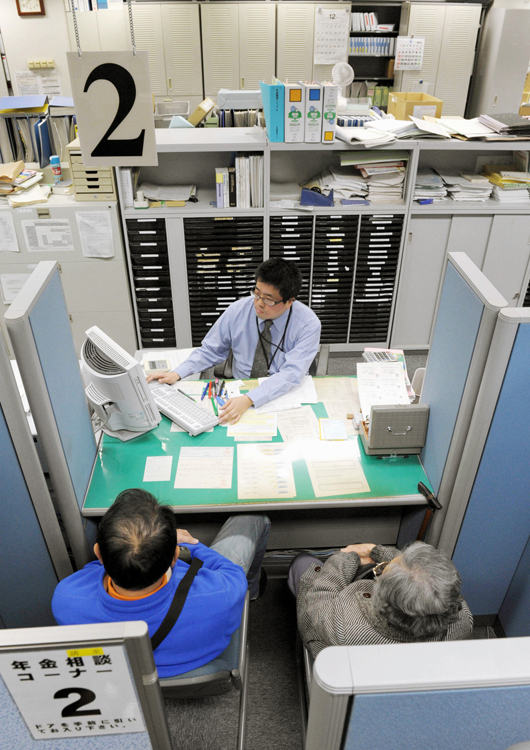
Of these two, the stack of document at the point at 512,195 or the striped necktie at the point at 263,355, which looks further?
the stack of document at the point at 512,195

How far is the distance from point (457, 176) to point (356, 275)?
957mm

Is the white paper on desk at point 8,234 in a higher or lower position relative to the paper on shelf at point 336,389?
higher

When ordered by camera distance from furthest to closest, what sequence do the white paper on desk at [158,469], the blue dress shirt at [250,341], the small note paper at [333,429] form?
1. the blue dress shirt at [250,341]
2. the small note paper at [333,429]
3. the white paper on desk at [158,469]

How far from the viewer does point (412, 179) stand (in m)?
3.25

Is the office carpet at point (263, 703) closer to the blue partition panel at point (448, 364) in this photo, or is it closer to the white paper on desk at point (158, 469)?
the white paper on desk at point (158, 469)

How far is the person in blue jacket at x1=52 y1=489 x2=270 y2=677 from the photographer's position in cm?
117

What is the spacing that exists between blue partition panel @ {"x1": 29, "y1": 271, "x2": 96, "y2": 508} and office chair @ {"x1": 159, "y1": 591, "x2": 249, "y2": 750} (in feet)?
2.22

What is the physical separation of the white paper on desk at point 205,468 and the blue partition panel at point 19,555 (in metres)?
0.48

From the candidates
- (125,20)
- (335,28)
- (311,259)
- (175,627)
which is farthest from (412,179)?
(125,20)

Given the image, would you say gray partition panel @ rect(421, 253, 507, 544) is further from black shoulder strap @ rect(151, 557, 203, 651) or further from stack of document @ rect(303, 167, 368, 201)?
stack of document @ rect(303, 167, 368, 201)

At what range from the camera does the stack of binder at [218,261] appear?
10.9ft

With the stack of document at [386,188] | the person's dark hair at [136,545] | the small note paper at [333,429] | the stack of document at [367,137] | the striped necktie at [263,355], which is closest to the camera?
the person's dark hair at [136,545]

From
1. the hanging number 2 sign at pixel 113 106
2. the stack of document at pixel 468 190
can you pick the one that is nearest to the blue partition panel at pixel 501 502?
the hanging number 2 sign at pixel 113 106

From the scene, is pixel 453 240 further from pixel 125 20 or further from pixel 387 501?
pixel 125 20
